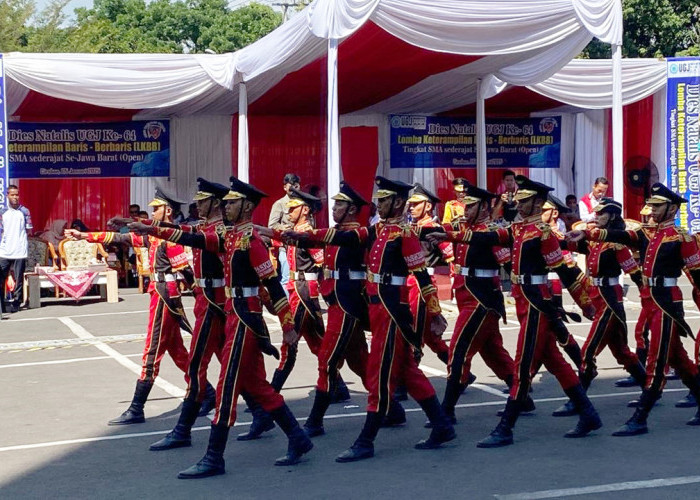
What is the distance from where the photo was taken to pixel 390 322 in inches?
327

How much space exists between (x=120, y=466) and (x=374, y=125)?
53.2 ft

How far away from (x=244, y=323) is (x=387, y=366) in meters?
1.06

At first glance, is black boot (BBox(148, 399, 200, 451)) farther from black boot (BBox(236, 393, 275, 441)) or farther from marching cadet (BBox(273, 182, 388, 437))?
marching cadet (BBox(273, 182, 388, 437))

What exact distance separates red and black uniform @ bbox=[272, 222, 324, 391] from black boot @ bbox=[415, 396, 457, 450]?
1819 millimetres

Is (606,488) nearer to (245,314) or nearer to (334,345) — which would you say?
(334,345)

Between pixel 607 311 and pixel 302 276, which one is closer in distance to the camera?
pixel 607 311

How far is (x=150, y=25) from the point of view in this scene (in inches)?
2264

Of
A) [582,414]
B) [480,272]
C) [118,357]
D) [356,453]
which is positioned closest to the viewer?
[356,453]

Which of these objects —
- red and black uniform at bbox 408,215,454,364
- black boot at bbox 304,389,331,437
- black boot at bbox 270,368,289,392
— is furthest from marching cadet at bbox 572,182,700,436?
black boot at bbox 270,368,289,392

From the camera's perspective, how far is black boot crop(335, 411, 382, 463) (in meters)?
8.04

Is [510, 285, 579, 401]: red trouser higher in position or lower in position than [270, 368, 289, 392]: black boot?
higher

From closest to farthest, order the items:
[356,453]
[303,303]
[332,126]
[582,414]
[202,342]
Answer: [356,453], [202,342], [582,414], [303,303], [332,126]

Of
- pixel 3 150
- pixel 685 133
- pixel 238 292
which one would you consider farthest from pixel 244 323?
pixel 685 133

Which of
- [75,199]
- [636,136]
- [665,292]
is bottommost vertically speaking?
[665,292]
